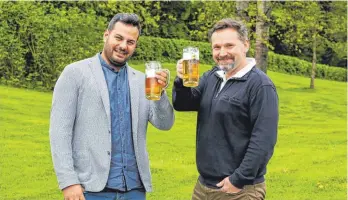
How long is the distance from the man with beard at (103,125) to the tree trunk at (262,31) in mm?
9191

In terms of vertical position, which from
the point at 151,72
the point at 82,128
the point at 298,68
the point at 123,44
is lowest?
the point at 298,68

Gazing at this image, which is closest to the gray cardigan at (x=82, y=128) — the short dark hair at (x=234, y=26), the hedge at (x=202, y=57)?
the short dark hair at (x=234, y=26)

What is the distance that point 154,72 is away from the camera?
14.4 feet

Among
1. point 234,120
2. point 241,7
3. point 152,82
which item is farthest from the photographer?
point 241,7

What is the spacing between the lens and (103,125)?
434 cm

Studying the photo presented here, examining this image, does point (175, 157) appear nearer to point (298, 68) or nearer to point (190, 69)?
point (190, 69)

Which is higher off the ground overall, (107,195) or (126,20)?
(126,20)

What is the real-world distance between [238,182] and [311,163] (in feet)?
28.7

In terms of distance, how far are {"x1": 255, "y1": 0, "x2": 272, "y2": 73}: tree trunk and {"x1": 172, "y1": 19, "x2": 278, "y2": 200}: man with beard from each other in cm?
913

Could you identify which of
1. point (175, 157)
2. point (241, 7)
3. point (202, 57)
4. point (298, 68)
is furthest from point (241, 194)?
point (298, 68)

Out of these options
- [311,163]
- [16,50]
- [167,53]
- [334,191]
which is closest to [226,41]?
[334,191]

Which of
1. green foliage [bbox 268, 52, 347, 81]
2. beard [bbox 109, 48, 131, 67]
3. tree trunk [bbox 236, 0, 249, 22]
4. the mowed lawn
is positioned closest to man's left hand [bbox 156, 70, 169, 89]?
beard [bbox 109, 48, 131, 67]

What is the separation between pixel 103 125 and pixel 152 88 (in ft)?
1.36

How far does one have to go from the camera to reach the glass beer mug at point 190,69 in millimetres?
4383
